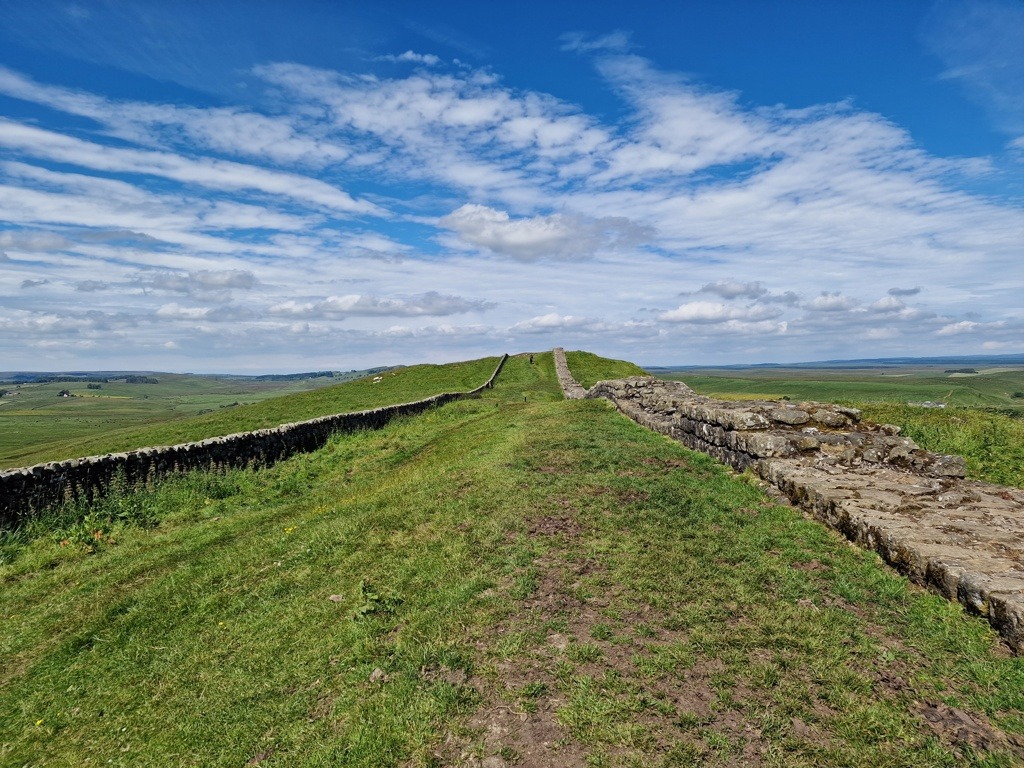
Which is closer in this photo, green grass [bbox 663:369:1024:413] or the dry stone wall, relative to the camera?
green grass [bbox 663:369:1024:413]

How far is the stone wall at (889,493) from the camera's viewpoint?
6.54 m

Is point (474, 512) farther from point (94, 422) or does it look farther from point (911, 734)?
point (94, 422)

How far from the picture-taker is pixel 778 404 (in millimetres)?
15336

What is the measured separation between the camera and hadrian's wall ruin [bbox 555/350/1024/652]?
21.5ft

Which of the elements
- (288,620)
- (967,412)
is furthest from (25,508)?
(967,412)

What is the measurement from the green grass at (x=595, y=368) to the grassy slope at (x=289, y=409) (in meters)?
10.2

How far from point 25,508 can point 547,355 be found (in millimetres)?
67534

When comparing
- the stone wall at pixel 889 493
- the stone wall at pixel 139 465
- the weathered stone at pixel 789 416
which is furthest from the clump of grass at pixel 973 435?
the stone wall at pixel 139 465

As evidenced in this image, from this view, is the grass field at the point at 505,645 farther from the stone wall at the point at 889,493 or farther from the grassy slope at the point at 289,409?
the grassy slope at the point at 289,409

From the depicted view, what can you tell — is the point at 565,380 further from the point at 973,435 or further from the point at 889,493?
the point at 889,493

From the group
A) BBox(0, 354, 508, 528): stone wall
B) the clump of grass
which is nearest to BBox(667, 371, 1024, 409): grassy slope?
the clump of grass

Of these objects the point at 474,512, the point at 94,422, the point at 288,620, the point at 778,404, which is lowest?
the point at 94,422

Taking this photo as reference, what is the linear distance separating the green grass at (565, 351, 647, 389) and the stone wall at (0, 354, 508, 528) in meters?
34.8

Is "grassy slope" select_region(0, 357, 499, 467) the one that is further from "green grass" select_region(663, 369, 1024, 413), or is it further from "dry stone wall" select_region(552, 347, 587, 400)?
"green grass" select_region(663, 369, 1024, 413)
